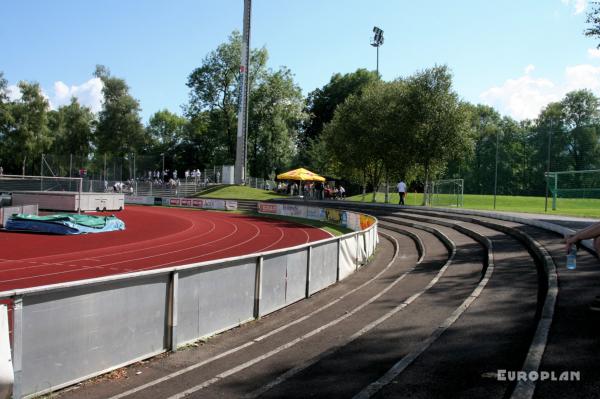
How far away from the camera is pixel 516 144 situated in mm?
51688

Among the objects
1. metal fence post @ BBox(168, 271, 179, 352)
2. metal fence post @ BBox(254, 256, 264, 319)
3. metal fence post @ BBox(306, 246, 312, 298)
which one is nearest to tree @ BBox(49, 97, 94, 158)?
metal fence post @ BBox(306, 246, 312, 298)

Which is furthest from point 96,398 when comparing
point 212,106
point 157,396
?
point 212,106

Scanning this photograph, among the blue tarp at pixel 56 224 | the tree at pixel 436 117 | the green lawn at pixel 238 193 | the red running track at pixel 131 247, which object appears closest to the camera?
the red running track at pixel 131 247

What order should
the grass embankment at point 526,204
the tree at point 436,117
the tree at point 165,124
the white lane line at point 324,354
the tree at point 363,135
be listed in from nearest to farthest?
1. the white lane line at point 324,354
2. the grass embankment at point 526,204
3. the tree at point 436,117
4. the tree at point 363,135
5. the tree at point 165,124

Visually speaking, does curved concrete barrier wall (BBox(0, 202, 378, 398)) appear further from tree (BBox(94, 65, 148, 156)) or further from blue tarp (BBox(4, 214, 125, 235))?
tree (BBox(94, 65, 148, 156))

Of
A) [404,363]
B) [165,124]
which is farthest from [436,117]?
[165,124]

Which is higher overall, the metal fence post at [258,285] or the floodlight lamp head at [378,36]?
the floodlight lamp head at [378,36]

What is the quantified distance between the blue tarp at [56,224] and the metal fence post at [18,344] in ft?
64.3

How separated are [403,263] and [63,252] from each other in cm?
1201

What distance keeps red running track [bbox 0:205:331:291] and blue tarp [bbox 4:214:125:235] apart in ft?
1.97

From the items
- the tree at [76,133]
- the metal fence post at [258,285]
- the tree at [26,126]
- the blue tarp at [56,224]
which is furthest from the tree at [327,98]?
the metal fence post at [258,285]

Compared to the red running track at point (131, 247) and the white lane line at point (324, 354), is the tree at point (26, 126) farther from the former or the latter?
the white lane line at point (324, 354)

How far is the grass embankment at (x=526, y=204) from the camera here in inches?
1133

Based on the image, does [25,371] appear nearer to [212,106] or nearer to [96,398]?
[96,398]
